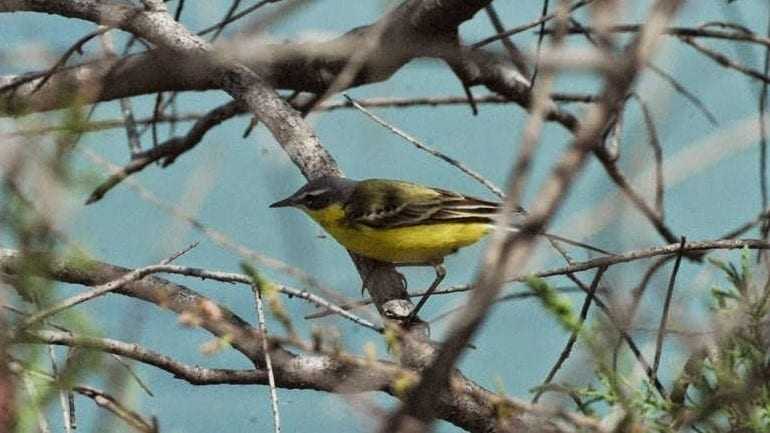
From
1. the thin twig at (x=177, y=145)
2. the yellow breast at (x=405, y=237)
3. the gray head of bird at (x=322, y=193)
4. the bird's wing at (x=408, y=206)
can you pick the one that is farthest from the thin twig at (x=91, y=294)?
the bird's wing at (x=408, y=206)

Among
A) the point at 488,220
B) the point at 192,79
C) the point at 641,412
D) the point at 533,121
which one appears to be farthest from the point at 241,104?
the point at 533,121

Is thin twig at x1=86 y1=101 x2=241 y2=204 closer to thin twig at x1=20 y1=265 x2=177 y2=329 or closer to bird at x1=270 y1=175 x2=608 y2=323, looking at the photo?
bird at x1=270 y1=175 x2=608 y2=323

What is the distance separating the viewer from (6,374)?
40.1 inches

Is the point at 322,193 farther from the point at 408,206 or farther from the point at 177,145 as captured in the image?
the point at 408,206

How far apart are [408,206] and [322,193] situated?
0.92 metres

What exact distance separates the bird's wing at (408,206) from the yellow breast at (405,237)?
30 mm

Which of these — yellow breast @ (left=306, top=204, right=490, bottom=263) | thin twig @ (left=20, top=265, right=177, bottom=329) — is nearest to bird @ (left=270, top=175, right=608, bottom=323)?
yellow breast @ (left=306, top=204, right=490, bottom=263)

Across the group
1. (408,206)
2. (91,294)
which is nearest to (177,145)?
(408,206)

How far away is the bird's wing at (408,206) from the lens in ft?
16.0

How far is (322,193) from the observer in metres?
4.25

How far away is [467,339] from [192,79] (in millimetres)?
3282

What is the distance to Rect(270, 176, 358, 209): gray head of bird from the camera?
3893 millimetres

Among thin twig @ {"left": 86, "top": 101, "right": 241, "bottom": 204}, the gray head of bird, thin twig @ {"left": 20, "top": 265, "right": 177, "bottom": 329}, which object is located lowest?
thin twig @ {"left": 20, "top": 265, "right": 177, "bottom": 329}

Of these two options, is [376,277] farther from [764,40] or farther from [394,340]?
[394,340]
